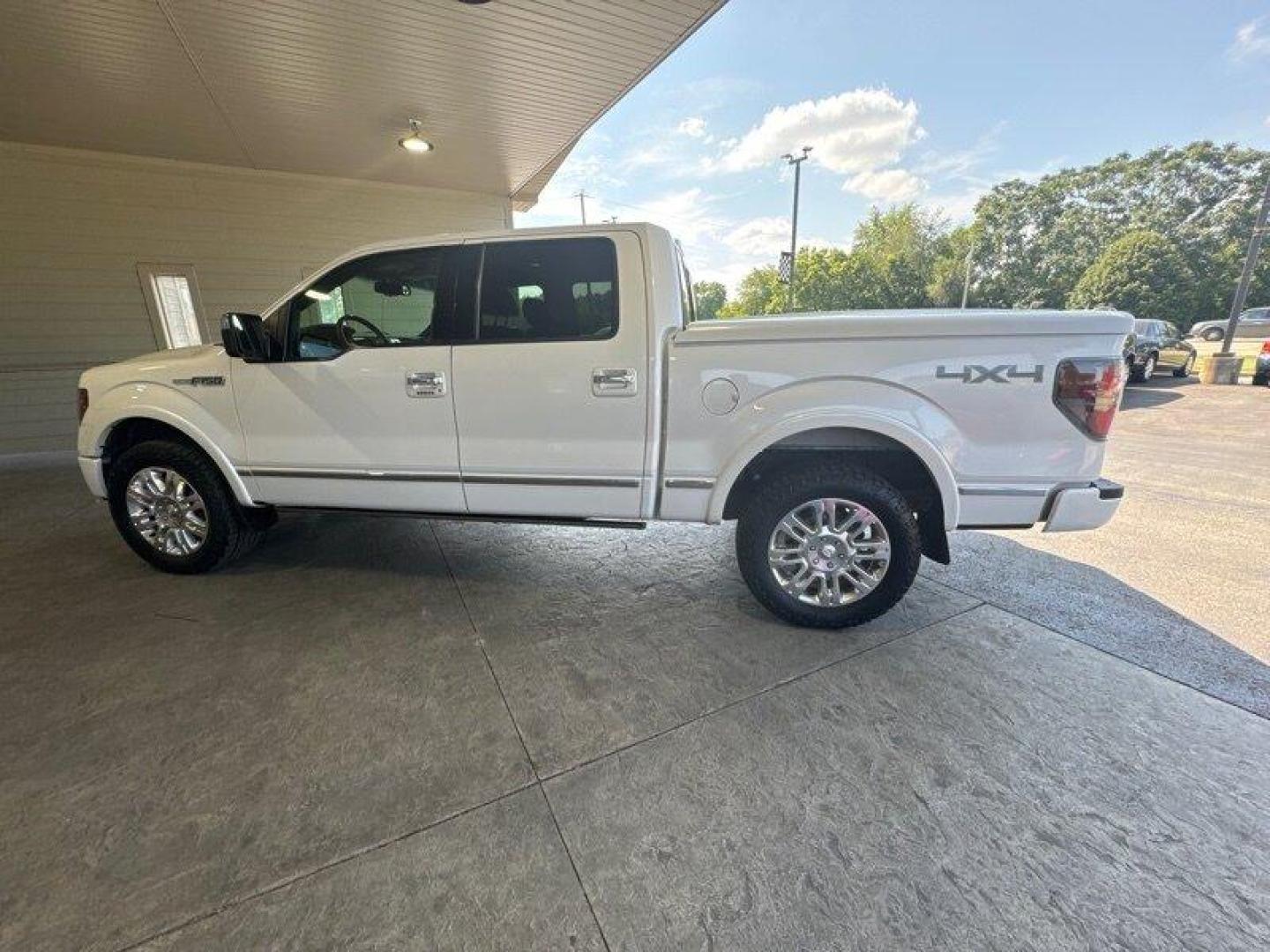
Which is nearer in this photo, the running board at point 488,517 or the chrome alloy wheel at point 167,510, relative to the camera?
the running board at point 488,517

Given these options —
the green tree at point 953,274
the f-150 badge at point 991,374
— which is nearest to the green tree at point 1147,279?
the green tree at point 953,274

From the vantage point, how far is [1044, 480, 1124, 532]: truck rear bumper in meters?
2.34

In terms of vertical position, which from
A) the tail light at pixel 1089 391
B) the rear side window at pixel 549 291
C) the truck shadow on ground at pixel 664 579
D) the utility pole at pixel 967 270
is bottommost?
the truck shadow on ground at pixel 664 579

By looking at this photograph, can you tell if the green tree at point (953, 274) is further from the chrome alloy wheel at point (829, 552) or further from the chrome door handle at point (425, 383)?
the chrome door handle at point (425, 383)

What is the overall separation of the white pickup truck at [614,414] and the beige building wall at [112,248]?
5.56 metres

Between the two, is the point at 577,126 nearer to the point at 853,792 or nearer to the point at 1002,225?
the point at 853,792

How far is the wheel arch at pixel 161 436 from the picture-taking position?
10.3 ft

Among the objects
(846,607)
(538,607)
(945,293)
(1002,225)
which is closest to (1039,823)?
(846,607)

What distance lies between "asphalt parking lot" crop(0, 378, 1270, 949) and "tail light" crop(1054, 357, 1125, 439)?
3.70 feet

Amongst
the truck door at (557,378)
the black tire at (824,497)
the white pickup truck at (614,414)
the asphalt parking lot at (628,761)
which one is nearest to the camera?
the asphalt parking lot at (628,761)

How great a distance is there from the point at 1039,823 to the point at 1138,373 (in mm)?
15800

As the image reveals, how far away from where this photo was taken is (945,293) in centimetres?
4478

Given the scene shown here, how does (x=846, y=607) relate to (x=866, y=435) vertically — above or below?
below

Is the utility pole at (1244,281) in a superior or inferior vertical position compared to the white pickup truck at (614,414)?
superior
